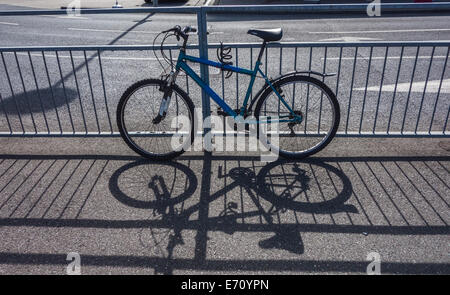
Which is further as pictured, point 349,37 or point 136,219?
point 349,37

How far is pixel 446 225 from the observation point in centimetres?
343

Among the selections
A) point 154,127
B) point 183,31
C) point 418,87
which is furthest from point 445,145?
point 154,127

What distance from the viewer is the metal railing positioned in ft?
14.7

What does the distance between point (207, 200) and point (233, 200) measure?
270 millimetres

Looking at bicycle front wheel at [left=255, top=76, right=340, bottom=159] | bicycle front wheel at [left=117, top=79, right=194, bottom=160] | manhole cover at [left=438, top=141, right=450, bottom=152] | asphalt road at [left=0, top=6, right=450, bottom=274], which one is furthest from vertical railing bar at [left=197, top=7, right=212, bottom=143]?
manhole cover at [left=438, top=141, right=450, bottom=152]

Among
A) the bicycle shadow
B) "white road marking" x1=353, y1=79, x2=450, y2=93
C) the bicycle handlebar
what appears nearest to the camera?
the bicycle shadow

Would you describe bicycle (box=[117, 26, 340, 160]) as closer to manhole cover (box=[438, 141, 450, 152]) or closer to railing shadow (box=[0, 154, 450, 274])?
railing shadow (box=[0, 154, 450, 274])

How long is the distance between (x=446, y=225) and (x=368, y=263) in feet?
3.26

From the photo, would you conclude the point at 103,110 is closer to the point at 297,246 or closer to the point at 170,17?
the point at 297,246

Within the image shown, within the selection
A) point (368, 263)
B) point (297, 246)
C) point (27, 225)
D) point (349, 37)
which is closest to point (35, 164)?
point (27, 225)

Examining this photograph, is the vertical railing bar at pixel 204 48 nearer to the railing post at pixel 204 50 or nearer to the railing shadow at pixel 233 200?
the railing post at pixel 204 50

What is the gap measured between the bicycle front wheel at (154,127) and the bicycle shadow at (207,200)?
0.22 meters

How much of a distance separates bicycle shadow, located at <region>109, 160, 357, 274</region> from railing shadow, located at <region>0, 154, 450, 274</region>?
0.03 ft

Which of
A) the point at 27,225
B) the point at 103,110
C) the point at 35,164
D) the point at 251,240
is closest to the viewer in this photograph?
the point at 251,240
